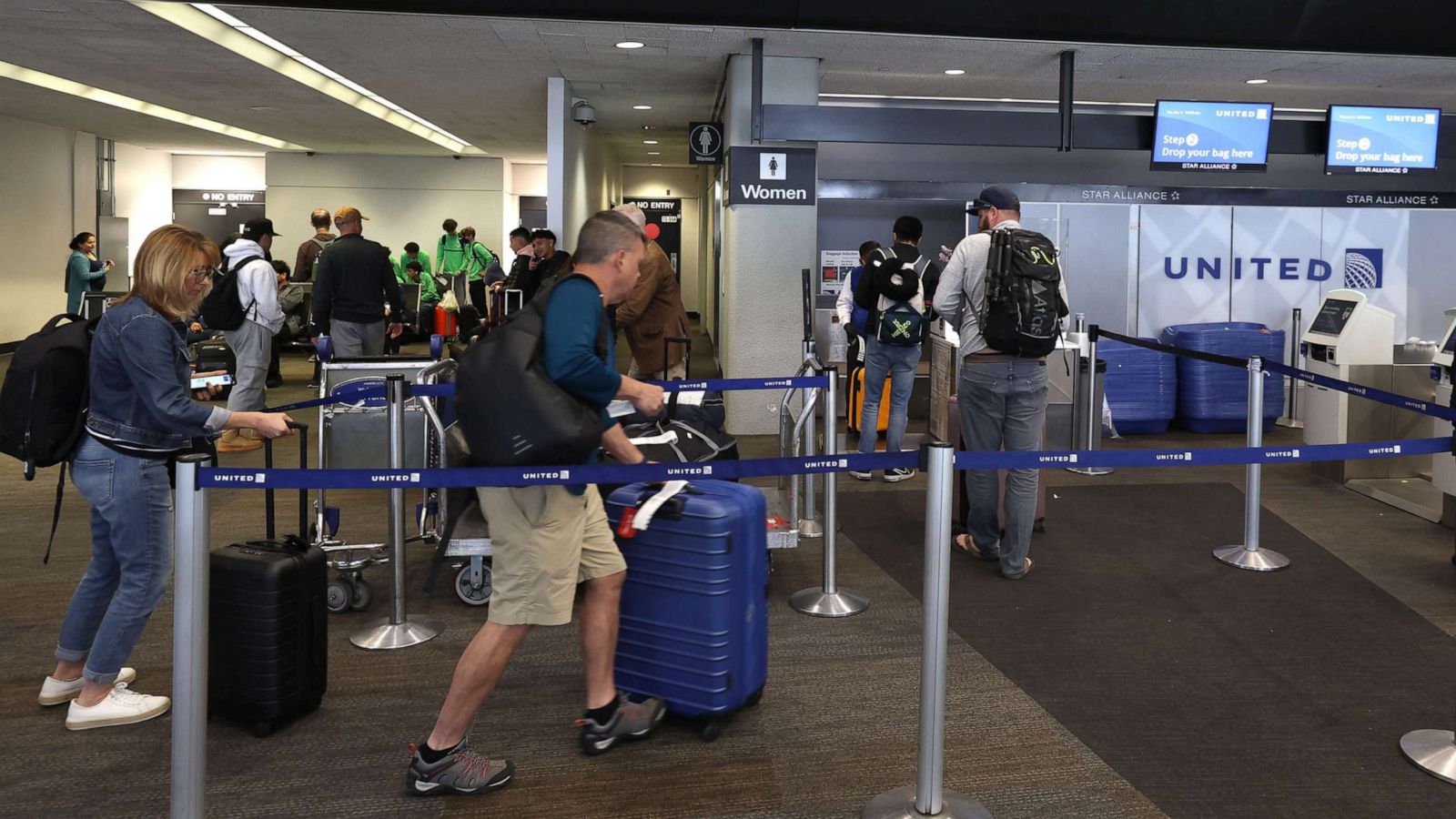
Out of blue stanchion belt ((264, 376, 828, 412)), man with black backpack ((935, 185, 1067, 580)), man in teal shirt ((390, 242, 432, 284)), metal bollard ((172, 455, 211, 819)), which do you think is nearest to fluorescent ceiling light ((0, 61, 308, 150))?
man in teal shirt ((390, 242, 432, 284))

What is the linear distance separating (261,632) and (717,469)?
148 cm

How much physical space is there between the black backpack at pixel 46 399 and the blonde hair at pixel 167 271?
247 millimetres

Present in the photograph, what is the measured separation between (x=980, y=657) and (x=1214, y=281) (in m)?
7.86

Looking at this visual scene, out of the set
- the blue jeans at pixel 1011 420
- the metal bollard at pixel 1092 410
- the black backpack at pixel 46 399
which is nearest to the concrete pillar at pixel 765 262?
the metal bollard at pixel 1092 410

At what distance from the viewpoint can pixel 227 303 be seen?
7570 mm

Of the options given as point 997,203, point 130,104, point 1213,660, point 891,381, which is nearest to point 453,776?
point 1213,660

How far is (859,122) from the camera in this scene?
325 inches

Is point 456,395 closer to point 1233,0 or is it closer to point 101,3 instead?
point 1233,0

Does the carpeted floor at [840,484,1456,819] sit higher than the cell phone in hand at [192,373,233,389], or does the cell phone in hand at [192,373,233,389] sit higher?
the cell phone in hand at [192,373,233,389]

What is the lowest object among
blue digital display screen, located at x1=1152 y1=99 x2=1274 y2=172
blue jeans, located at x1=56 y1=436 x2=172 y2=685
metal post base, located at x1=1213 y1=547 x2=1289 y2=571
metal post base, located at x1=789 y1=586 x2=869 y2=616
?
metal post base, located at x1=789 y1=586 x2=869 y2=616

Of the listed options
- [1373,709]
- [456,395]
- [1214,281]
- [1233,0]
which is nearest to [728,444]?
[456,395]

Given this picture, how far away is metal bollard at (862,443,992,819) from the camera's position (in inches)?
108

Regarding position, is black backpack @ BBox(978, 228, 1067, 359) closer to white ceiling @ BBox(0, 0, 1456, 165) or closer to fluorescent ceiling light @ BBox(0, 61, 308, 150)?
white ceiling @ BBox(0, 0, 1456, 165)

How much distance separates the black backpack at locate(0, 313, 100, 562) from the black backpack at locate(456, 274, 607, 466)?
1.26 metres
